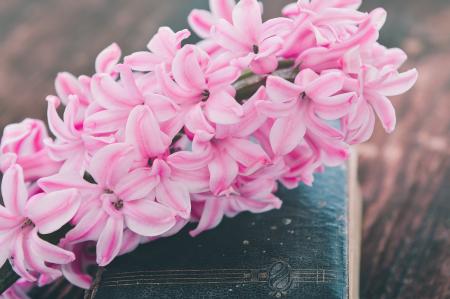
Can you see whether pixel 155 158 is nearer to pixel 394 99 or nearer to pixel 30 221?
pixel 30 221

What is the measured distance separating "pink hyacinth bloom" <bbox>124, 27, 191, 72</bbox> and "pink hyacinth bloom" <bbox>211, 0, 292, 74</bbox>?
0.03m

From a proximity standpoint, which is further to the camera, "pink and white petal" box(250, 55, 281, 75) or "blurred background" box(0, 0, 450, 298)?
"blurred background" box(0, 0, 450, 298)

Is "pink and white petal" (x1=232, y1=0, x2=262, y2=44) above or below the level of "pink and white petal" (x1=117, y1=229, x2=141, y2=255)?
above

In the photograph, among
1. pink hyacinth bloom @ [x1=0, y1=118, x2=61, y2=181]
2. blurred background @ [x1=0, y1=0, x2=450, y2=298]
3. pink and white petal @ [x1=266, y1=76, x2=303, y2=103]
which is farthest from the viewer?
blurred background @ [x1=0, y1=0, x2=450, y2=298]

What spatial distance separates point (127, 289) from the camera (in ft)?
1.90

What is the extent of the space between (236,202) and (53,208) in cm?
17

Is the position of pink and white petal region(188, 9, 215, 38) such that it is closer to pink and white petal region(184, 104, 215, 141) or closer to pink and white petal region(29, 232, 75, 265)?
pink and white petal region(184, 104, 215, 141)

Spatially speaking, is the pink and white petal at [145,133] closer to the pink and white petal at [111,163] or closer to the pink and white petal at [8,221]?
the pink and white petal at [111,163]

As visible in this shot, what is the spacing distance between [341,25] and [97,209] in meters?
0.26

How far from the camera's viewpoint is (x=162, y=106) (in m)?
0.49

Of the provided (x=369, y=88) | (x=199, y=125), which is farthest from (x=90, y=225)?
(x=369, y=88)

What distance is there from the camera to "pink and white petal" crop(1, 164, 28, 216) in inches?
19.9

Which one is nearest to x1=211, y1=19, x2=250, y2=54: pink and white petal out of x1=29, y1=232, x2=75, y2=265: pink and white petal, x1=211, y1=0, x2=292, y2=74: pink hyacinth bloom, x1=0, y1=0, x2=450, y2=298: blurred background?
x1=211, y1=0, x2=292, y2=74: pink hyacinth bloom

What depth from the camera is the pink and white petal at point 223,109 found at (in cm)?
48
